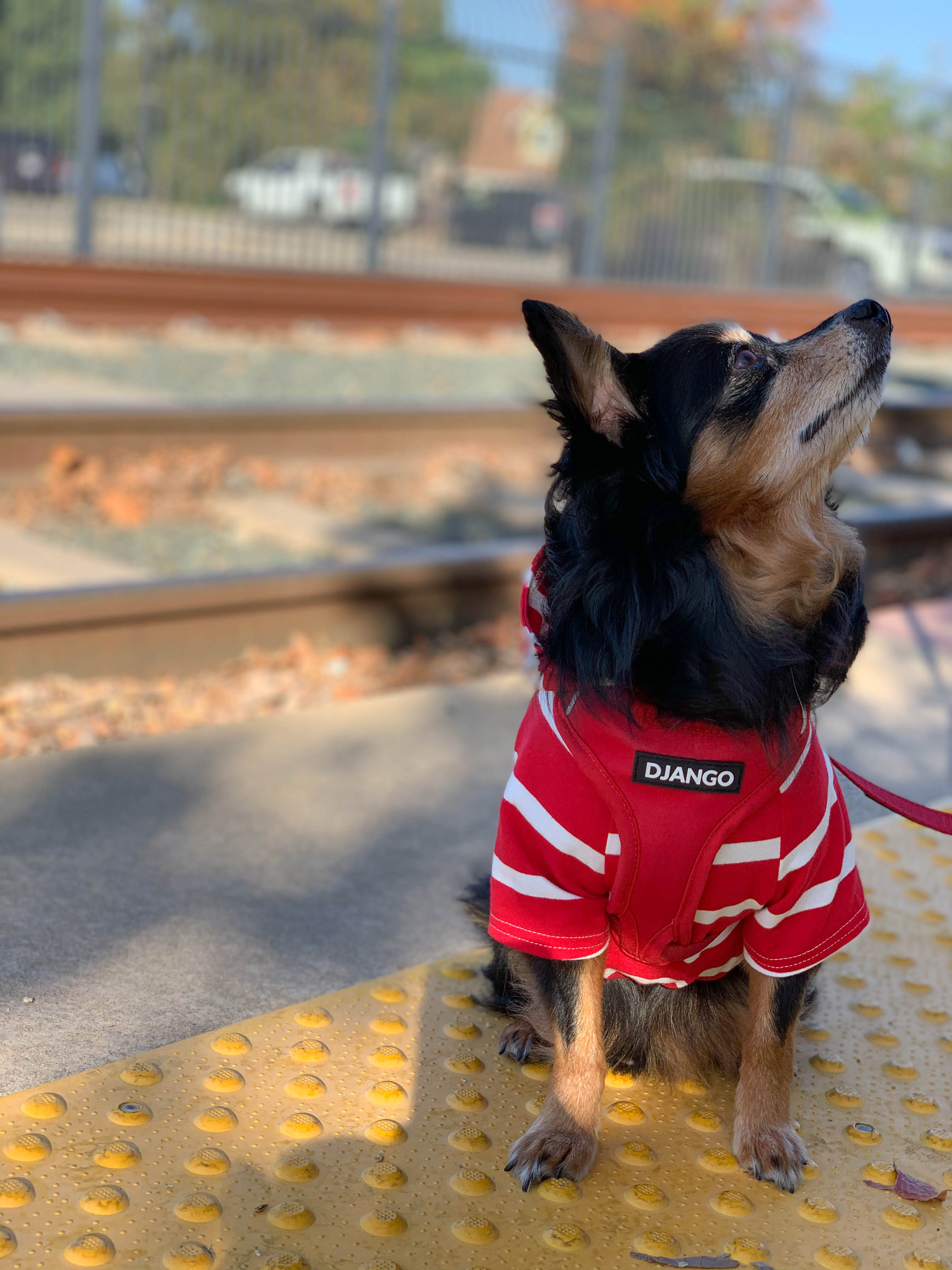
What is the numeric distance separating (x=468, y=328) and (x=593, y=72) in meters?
6.66

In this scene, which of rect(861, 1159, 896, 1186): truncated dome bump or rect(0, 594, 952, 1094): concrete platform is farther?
rect(0, 594, 952, 1094): concrete platform

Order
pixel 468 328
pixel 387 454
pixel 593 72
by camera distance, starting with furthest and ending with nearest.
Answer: pixel 593 72, pixel 468 328, pixel 387 454

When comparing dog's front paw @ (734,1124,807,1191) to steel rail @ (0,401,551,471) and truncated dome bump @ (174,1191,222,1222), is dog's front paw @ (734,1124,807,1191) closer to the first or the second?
truncated dome bump @ (174,1191,222,1222)

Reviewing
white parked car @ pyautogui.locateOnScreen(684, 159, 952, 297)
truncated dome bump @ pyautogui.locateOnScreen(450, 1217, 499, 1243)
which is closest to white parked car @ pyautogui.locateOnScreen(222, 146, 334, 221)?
white parked car @ pyautogui.locateOnScreen(684, 159, 952, 297)

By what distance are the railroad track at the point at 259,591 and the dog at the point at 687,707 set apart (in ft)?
7.64

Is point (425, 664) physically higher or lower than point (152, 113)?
lower

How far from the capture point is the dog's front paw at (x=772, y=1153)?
2.43m

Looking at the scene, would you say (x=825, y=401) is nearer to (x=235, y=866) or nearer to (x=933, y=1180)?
(x=933, y=1180)

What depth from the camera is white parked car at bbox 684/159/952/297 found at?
2091 centimetres

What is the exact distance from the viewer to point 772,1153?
245cm

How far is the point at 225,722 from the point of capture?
4.37 meters

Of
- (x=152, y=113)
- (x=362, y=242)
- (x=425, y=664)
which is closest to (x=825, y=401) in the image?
(x=425, y=664)

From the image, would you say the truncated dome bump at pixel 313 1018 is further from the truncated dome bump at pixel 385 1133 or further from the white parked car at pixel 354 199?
the white parked car at pixel 354 199

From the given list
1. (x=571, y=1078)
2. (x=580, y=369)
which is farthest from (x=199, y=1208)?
(x=580, y=369)
